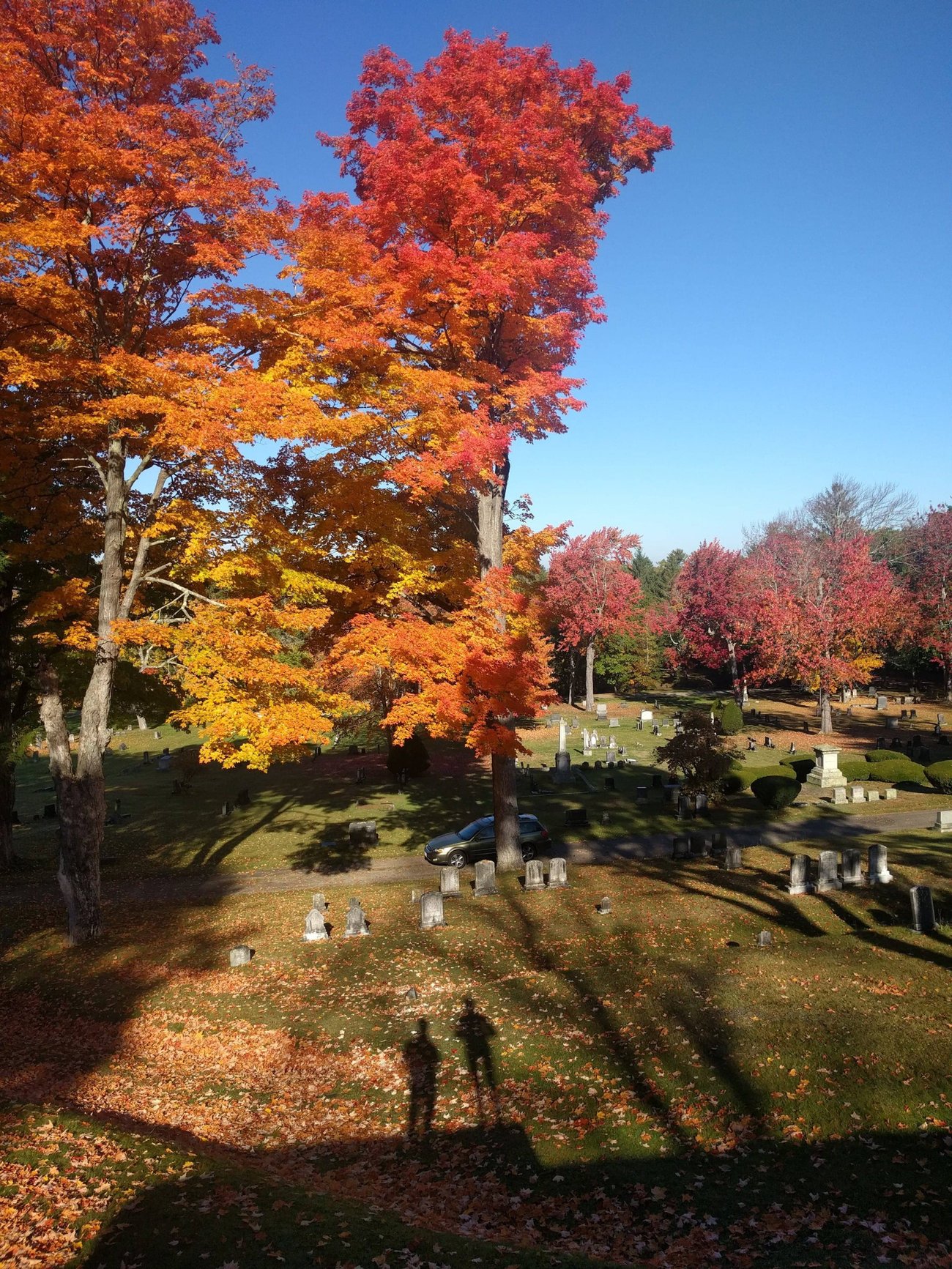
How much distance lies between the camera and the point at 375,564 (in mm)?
14859

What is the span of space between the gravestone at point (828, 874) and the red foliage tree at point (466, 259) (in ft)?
22.8

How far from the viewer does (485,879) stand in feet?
53.6

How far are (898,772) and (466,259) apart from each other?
80.5 ft

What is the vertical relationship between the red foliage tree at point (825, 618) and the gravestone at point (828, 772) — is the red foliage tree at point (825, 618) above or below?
above

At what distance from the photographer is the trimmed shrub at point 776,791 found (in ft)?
77.7

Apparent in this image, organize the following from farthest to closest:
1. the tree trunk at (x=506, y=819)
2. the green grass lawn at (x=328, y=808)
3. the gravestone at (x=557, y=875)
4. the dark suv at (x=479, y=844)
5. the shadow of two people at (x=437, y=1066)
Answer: the green grass lawn at (x=328, y=808), the dark suv at (x=479, y=844), the tree trunk at (x=506, y=819), the gravestone at (x=557, y=875), the shadow of two people at (x=437, y=1066)

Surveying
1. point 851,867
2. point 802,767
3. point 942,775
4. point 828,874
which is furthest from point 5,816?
point 942,775

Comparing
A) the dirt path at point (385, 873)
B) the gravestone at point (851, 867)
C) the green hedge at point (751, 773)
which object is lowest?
the dirt path at point (385, 873)

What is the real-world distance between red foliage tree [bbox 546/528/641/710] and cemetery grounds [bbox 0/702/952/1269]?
3682cm

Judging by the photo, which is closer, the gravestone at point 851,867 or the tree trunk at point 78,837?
the tree trunk at point 78,837

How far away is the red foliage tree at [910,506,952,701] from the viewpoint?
4628 centimetres

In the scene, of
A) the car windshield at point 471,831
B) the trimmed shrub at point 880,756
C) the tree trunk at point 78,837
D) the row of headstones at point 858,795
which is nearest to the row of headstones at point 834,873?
the car windshield at point 471,831

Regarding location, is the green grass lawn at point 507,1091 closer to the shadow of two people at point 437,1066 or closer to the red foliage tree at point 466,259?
the shadow of two people at point 437,1066

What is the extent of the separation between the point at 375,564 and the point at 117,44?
10.5 m
